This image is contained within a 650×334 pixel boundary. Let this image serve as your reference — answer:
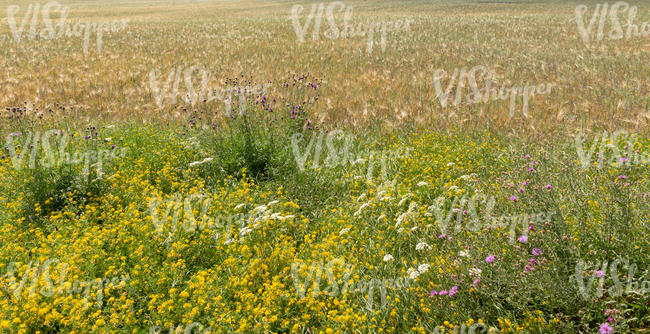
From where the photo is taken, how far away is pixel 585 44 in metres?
15.9

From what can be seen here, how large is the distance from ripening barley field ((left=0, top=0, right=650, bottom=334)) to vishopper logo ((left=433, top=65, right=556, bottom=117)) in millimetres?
69

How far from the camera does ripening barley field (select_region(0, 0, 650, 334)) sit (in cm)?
330

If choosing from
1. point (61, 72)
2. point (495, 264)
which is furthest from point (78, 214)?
point (61, 72)

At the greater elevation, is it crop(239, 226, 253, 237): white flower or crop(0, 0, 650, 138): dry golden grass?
crop(0, 0, 650, 138): dry golden grass

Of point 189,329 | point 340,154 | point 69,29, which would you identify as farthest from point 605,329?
point 69,29

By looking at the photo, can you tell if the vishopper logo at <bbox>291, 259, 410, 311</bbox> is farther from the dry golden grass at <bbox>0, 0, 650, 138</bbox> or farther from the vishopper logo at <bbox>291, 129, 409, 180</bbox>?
the dry golden grass at <bbox>0, 0, 650, 138</bbox>

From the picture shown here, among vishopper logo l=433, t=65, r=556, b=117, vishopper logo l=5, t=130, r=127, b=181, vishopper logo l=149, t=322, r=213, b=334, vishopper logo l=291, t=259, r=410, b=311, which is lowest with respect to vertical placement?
vishopper logo l=149, t=322, r=213, b=334

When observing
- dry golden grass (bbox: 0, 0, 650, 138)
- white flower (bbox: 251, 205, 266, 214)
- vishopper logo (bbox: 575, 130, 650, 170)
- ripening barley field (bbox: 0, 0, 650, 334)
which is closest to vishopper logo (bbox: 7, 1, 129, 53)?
dry golden grass (bbox: 0, 0, 650, 138)

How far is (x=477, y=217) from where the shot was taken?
411cm

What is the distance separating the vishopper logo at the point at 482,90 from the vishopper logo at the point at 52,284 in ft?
20.8

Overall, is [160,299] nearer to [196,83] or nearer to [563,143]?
[563,143]

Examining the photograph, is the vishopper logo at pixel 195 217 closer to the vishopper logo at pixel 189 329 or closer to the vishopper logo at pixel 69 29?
the vishopper logo at pixel 189 329

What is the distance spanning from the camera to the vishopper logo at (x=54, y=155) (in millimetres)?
5660

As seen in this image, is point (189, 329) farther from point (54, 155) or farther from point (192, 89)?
point (192, 89)
